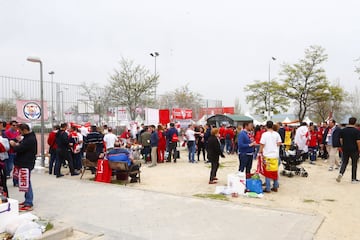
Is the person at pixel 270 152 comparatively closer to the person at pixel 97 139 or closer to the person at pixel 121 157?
the person at pixel 121 157

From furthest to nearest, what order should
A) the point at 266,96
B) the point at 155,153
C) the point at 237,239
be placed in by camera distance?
the point at 266,96 < the point at 155,153 < the point at 237,239

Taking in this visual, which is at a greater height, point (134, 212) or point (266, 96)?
point (266, 96)

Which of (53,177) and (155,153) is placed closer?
(53,177)

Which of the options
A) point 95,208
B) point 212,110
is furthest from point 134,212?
point 212,110

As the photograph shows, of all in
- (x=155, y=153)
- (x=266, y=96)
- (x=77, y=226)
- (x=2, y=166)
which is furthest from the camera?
(x=266, y=96)

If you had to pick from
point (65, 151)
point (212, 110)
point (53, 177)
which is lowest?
point (53, 177)

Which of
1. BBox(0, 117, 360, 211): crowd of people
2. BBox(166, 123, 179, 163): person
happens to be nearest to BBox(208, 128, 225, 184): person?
BBox(0, 117, 360, 211): crowd of people

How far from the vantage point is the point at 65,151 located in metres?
9.74

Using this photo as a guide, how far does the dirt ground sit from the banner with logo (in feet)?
9.40

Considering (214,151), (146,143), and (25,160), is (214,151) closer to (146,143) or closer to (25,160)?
(25,160)

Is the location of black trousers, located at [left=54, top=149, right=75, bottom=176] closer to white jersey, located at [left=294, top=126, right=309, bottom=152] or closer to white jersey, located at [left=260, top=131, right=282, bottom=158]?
white jersey, located at [left=260, top=131, right=282, bottom=158]

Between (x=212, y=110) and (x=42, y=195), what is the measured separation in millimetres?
22675

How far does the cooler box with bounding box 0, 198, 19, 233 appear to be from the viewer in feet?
15.7

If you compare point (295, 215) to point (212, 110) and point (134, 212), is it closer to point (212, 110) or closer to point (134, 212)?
point (134, 212)
